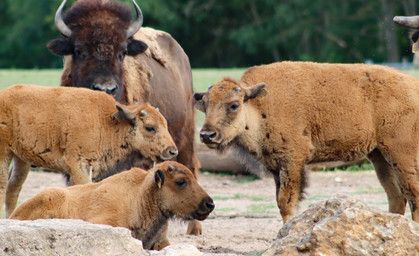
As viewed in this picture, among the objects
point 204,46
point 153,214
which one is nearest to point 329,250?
point 153,214

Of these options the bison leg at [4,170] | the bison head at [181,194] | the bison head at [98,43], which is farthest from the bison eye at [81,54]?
the bison head at [181,194]

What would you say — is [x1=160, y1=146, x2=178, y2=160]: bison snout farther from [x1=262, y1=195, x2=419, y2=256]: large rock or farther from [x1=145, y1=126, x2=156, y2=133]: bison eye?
[x1=262, y1=195, x2=419, y2=256]: large rock

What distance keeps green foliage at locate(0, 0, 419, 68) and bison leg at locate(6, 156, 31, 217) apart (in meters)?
36.4

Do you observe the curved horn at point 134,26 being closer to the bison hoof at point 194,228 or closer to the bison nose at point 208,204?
the bison hoof at point 194,228

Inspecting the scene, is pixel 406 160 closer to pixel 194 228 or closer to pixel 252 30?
pixel 194 228

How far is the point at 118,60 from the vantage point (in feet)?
33.7

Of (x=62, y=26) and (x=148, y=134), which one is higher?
(x=62, y=26)

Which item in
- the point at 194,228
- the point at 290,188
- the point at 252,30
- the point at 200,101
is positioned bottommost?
the point at 252,30

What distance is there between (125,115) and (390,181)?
3.43 meters

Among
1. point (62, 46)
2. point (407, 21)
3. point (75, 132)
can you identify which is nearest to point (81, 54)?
point (62, 46)

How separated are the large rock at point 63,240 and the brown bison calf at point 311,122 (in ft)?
9.14

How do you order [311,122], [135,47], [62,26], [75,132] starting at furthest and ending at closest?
[135,47] → [62,26] → [311,122] → [75,132]

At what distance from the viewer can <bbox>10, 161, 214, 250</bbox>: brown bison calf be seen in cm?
767

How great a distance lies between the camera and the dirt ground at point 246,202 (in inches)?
381
